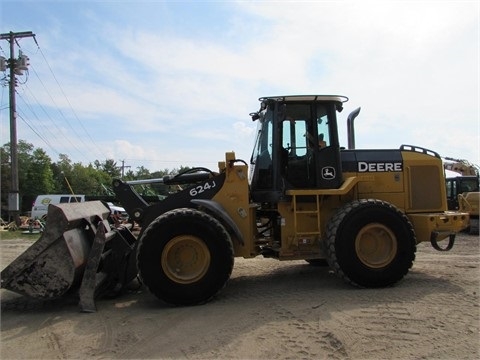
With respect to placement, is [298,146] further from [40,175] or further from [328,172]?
[40,175]

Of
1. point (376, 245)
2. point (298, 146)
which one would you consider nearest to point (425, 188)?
point (376, 245)

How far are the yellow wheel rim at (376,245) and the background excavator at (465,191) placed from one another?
978 cm

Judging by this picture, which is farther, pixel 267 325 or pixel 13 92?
pixel 13 92

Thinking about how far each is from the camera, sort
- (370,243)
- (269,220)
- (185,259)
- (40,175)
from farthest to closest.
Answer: (40,175) → (269,220) → (370,243) → (185,259)

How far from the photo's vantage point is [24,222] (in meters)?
24.4

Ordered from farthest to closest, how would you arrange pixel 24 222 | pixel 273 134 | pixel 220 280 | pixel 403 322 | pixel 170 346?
1. pixel 24 222
2. pixel 273 134
3. pixel 220 280
4. pixel 403 322
5. pixel 170 346

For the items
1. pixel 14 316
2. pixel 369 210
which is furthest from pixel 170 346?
pixel 369 210

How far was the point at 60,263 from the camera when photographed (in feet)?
18.7

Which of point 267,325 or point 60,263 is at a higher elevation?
point 60,263

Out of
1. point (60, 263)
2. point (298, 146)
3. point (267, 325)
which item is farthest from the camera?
point (298, 146)

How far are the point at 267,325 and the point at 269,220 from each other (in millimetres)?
2613

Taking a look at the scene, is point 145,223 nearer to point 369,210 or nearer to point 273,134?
point 273,134

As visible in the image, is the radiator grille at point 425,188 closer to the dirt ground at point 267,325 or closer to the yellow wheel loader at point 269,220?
the yellow wheel loader at point 269,220

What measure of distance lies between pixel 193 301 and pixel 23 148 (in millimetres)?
65687
